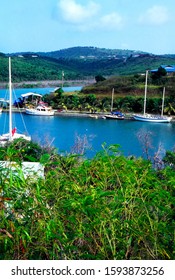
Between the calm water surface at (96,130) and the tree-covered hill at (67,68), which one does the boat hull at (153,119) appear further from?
the tree-covered hill at (67,68)

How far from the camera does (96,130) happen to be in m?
18.5

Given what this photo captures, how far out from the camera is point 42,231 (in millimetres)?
1473

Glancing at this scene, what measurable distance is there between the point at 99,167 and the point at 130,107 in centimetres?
2189

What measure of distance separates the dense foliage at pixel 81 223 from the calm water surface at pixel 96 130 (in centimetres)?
1213

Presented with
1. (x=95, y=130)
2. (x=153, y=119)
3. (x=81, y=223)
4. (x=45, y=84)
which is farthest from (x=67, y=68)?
Answer: (x=81, y=223)

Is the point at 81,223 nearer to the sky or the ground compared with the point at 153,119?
nearer to the sky

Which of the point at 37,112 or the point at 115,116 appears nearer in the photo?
the point at 115,116

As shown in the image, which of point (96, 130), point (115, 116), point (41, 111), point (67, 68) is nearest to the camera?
point (96, 130)

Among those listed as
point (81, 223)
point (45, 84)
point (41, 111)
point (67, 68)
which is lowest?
point (41, 111)

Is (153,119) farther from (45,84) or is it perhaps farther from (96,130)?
(45,84)

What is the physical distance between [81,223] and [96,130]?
17015mm

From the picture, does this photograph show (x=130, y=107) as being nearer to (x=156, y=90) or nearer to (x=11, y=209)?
(x=156, y=90)

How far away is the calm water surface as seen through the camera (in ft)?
51.0

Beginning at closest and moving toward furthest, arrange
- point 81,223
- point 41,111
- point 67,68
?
point 81,223
point 41,111
point 67,68
